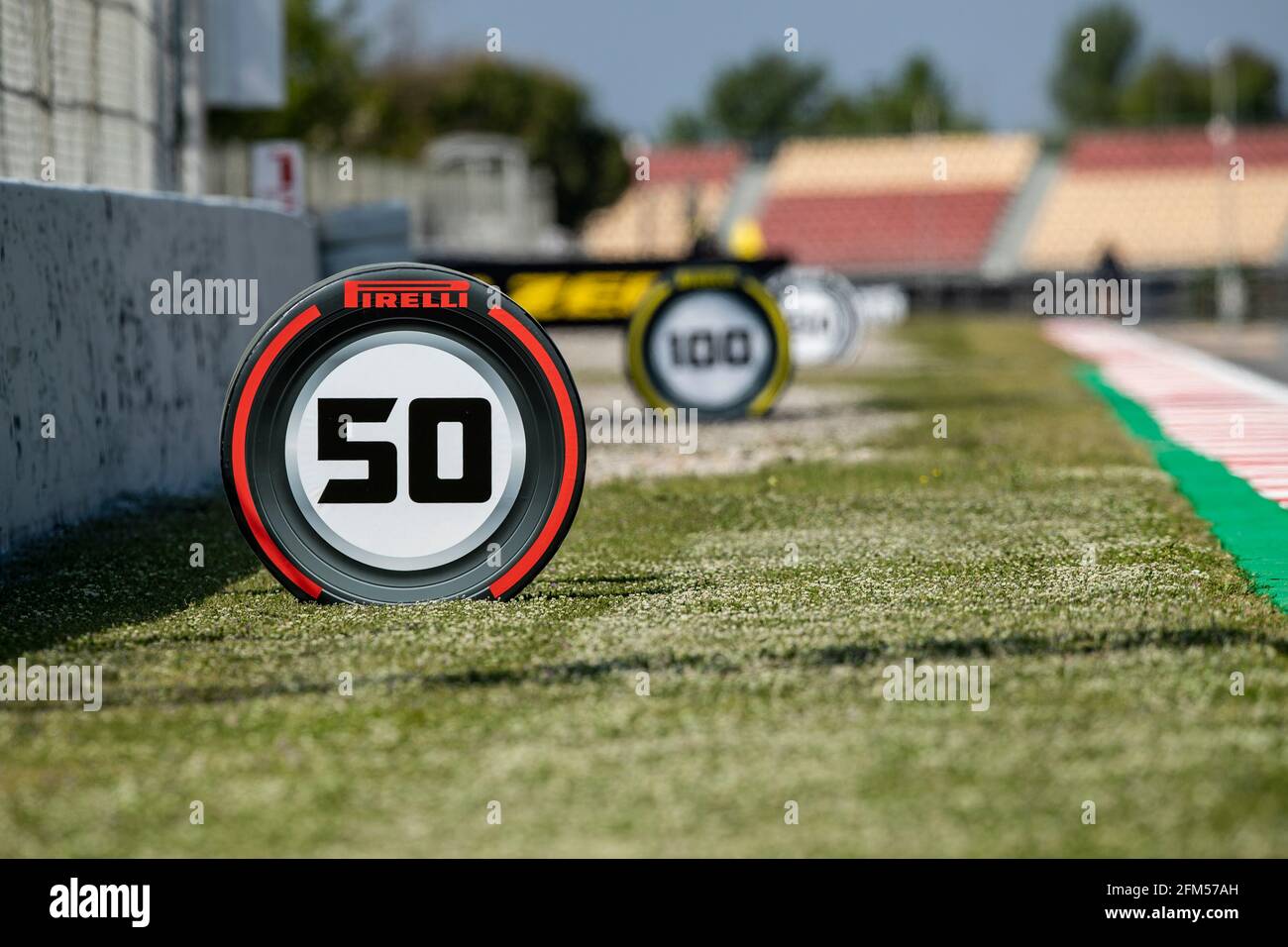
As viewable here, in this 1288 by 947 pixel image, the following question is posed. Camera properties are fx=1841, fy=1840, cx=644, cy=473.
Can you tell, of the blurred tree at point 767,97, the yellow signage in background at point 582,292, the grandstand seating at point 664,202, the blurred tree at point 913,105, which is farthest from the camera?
the blurred tree at point 767,97

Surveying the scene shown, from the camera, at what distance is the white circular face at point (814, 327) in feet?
78.5

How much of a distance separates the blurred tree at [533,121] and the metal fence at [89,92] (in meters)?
52.3

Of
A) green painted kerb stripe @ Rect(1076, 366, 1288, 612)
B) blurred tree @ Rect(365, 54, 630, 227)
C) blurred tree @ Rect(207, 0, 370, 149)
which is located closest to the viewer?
green painted kerb stripe @ Rect(1076, 366, 1288, 612)

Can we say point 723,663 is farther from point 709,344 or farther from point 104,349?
point 709,344

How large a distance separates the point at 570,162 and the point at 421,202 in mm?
22728

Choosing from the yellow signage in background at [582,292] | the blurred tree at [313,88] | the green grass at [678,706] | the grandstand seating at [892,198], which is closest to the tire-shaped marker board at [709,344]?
the yellow signage in background at [582,292]

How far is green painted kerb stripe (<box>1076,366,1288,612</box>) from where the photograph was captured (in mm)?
6734

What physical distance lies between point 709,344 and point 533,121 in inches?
2269

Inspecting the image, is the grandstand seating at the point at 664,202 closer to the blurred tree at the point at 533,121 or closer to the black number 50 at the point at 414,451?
the blurred tree at the point at 533,121

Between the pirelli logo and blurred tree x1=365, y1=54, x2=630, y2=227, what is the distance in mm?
60791

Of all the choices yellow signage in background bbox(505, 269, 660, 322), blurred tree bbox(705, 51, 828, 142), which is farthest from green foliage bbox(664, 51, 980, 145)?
yellow signage in background bbox(505, 269, 660, 322)

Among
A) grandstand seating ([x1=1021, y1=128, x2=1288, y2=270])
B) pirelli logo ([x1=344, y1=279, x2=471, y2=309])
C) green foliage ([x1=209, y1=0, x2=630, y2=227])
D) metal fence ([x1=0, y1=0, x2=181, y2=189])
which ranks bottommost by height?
pirelli logo ([x1=344, y1=279, x2=471, y2=309])

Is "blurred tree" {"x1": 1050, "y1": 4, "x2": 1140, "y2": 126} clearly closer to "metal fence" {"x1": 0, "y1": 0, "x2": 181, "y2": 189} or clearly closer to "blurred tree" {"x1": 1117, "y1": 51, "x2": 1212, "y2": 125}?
"blurred tree" {"x1": 1117, "y1": 51, "x2": 1212, "y2": 125}

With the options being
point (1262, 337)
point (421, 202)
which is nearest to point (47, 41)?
point (1262, 337)
